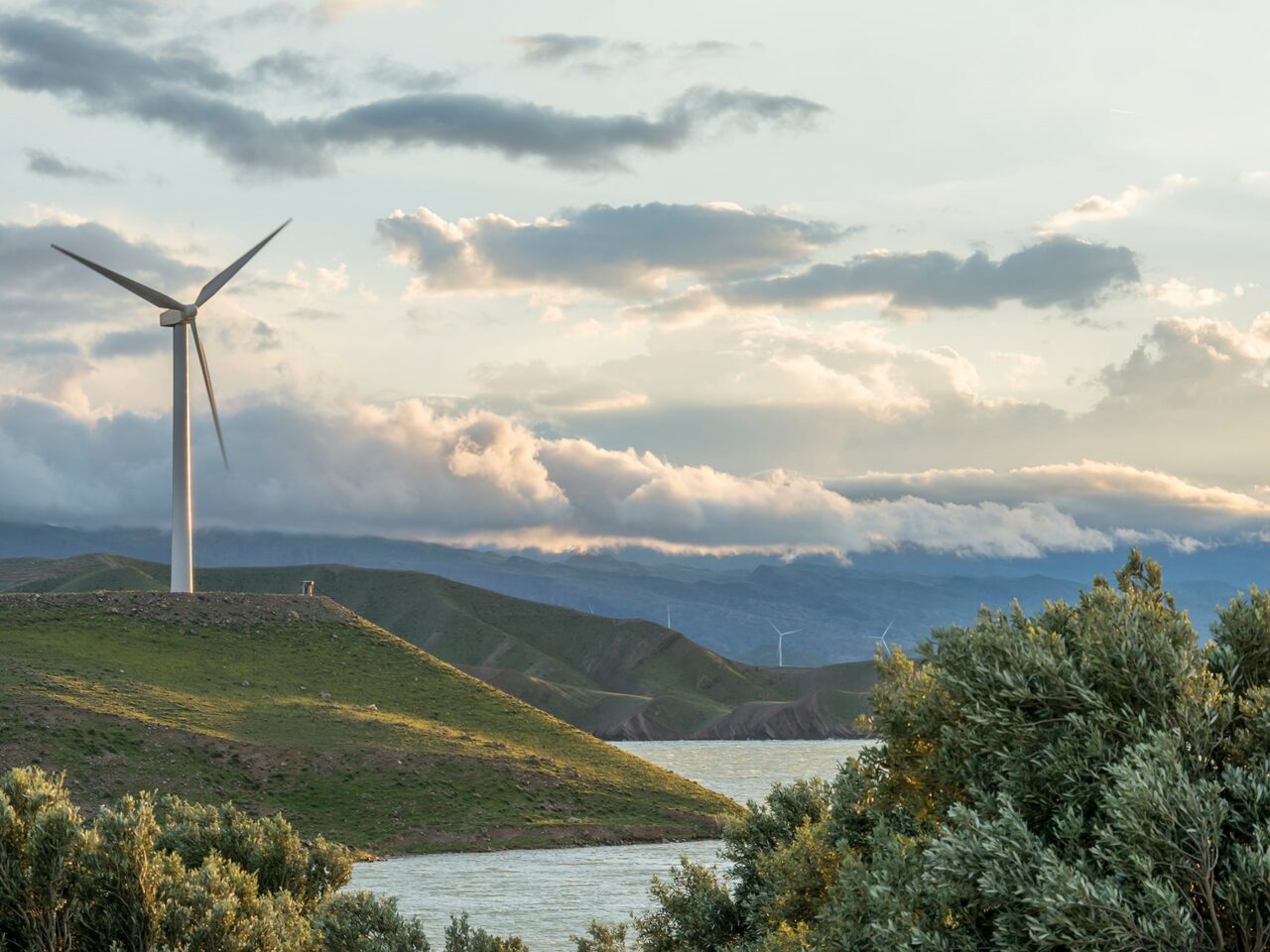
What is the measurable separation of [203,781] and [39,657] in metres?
36.0

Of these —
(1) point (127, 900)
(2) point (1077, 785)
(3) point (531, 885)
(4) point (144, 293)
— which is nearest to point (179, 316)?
(4) point (144, 293)

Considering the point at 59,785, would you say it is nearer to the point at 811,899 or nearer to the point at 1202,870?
the point at 811,899

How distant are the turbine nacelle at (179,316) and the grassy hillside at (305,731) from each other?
124ft

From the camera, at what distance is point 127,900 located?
31078mm

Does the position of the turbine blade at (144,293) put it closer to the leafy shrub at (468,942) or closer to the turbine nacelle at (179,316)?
the turbine nacelle at (179,316)

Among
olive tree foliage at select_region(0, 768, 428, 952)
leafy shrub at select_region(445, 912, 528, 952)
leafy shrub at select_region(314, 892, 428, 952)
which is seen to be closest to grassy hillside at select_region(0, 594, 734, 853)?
olive tree foliage at select_region(0, 768, 428, 952)

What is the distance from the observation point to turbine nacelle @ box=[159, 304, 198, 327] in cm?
13725

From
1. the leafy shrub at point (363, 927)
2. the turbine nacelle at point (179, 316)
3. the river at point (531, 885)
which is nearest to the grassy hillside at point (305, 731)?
the river at point (531, 885)

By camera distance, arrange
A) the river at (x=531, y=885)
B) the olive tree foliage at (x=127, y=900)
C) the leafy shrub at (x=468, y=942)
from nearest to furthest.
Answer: the olive tree foliage at (x=127, y=900) → the leafy shrub at (x=468, y=942) → the river at (x=531, y=885)

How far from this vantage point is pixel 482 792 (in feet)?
455

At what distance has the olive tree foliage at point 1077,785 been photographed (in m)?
16.2

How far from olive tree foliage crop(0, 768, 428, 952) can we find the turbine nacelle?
109 meters

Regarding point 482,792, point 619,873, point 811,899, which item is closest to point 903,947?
point 811,899

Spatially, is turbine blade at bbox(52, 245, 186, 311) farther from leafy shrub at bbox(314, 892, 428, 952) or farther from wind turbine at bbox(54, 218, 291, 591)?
leafy shrub at bbox(314, 892, 428, 952)
